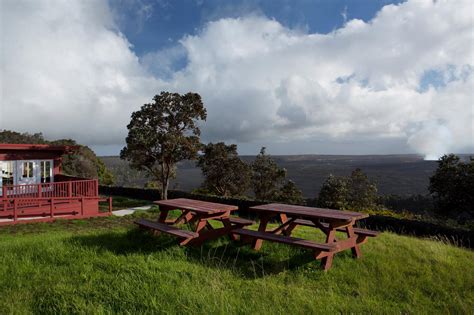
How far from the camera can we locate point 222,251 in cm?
547

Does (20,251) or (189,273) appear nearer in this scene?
(189,273)

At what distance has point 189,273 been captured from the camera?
4195mm

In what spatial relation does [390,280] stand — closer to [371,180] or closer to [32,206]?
[32,206]

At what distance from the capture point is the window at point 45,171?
17044 millimetres

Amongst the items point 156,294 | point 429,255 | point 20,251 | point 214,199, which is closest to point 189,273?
point 156,294

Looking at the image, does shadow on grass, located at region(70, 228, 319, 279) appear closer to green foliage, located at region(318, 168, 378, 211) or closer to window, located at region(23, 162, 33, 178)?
window, located at region(23, 162, 33, 178)

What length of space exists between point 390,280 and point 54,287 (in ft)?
13.3

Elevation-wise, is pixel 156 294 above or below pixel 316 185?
above

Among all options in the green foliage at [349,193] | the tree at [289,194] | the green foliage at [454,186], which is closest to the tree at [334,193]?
the green foliage at [349,193]

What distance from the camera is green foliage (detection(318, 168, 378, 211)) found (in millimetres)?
24252

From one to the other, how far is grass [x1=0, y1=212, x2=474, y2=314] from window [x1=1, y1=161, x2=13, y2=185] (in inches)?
472

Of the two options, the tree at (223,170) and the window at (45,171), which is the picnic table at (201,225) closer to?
the window at (45,171)

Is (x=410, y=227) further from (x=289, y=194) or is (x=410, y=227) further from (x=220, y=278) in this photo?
(x=289, y=194)

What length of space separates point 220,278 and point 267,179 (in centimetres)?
2577
